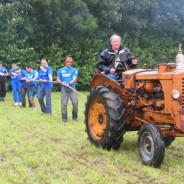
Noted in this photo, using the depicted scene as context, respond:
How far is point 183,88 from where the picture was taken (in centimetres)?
608

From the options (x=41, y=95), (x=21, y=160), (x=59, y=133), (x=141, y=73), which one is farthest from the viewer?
(x=41, y=95)

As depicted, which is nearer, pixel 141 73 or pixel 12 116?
pixel 141 73

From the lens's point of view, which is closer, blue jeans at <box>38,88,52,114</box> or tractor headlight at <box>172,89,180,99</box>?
tractor headlight at <box>172,89,180,99</box>

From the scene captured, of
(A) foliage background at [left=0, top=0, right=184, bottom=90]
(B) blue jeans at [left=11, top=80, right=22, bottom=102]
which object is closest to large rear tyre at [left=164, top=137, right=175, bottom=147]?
(B) blue jeans at [left=11, top=80, right=22, bottom=102]

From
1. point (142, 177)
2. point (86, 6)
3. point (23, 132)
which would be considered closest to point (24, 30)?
point (86, 6)

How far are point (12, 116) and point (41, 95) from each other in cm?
110

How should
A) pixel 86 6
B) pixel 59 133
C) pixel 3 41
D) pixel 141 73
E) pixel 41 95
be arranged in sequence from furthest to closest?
pixel 86 6, pixel 3 41, pixel 41 95, pixel 59 133, pixel 141 73

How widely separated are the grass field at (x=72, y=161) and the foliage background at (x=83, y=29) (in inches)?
555

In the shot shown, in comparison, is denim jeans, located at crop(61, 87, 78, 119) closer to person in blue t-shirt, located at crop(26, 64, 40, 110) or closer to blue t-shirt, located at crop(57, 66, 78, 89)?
blue t-shirt, located at crop(57, 66, 78, 89)

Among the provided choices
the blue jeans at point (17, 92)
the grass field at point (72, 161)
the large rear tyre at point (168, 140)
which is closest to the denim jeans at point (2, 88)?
the blue jeans at point (17, 92)

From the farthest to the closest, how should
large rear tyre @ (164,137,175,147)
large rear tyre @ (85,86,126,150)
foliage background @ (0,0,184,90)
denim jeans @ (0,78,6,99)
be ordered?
foliage background @ (0,0,184,90)
denim jeans @ (0,78,6,99)
large rear tyre @ (164,137,175,147)
large rear tyre @ (85,86,126,150)

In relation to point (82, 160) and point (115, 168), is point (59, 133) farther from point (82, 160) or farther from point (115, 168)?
point (115, 168)

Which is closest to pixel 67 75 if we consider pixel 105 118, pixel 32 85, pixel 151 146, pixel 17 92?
pixel 32 85

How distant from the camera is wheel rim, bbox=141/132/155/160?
641 cm
